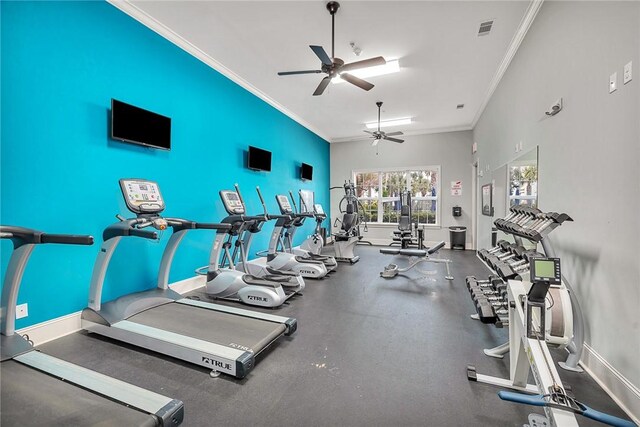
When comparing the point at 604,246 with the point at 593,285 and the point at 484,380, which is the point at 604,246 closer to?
the point at 593,285

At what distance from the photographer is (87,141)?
2689 millimetres

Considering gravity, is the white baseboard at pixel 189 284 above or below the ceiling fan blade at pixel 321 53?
below

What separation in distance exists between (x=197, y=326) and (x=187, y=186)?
210cm

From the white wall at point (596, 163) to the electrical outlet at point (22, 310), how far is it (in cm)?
441

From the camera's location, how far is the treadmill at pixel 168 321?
207cm

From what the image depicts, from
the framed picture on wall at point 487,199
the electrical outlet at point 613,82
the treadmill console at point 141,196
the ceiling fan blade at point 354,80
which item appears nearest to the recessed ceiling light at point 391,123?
the framed picture on wall at point 487,199

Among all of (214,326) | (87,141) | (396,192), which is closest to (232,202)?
(87,141)

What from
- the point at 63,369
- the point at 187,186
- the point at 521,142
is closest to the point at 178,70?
the point at 187,186

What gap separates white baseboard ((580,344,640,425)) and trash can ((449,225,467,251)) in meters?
5.76

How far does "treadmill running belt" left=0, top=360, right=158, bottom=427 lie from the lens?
4.44 feet

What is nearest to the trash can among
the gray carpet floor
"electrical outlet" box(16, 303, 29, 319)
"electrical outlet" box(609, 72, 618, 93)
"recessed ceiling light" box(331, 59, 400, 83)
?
the gray carpet floor

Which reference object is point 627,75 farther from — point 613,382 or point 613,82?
point 613,382

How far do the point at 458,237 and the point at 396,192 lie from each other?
2.25 meters

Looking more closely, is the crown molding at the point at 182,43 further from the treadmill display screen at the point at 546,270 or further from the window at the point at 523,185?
the window at the point at 523,185
